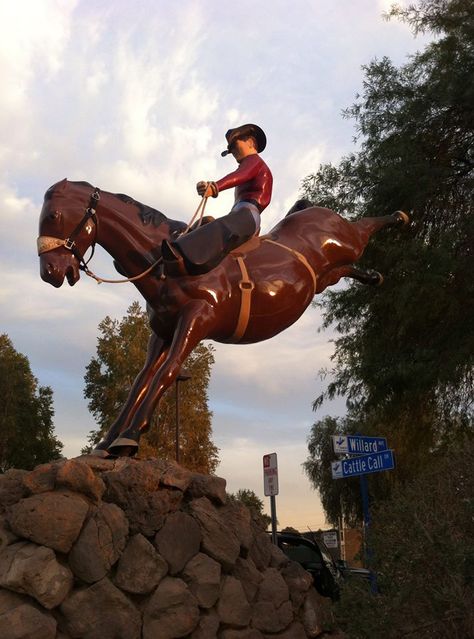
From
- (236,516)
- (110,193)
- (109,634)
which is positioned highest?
(110,193)

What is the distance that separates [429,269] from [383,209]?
172 cm

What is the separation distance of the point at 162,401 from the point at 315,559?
14336mm

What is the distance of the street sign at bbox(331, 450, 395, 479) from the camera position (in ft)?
27.3

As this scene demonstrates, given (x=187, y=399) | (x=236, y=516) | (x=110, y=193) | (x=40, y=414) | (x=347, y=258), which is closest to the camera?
(x=236, y=516)

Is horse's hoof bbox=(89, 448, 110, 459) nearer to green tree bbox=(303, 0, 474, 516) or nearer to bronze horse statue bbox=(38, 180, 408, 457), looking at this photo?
bronze horse statue bbox=(38, 180, 408, 457)

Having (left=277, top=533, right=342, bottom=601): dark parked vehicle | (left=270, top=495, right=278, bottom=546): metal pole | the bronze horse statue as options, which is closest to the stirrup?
the bronze horse statue

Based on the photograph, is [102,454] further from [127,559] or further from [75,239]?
[75,239]

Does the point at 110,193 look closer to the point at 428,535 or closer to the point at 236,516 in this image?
the point at 236,516

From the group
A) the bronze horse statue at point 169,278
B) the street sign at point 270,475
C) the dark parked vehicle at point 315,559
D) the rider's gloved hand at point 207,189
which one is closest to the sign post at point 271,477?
the street sign at point 270,475

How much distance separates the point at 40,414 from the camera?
2894cm

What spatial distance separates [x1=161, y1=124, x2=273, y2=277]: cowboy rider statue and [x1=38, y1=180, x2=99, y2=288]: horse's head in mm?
639

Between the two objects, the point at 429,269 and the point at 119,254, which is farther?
the point at 429,269

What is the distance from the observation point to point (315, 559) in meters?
9.95

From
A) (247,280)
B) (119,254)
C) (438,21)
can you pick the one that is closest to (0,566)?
(119,254)
